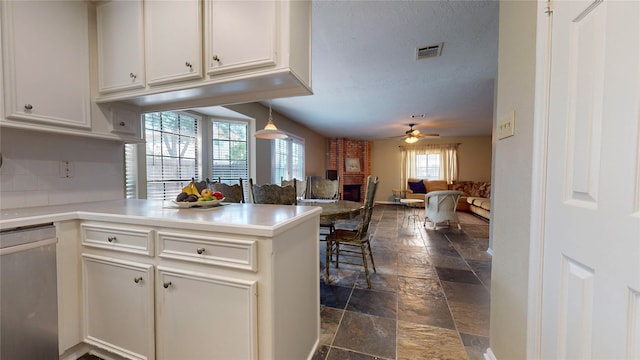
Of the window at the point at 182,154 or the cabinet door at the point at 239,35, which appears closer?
the cabinet door at the point at 239,35

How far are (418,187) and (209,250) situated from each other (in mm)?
7543

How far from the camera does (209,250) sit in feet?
3.54

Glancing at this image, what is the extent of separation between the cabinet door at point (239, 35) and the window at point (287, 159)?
12.2 ft

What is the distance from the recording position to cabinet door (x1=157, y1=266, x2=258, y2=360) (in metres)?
1.04

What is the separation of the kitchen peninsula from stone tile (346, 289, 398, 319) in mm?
586

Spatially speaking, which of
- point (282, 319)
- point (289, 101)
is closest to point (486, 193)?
point (289, 101)

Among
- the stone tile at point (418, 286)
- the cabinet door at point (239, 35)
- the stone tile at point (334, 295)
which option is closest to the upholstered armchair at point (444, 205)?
the stone tile at point (418, 286)

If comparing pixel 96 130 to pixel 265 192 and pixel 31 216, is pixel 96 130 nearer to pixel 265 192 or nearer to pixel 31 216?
pixel 31 216

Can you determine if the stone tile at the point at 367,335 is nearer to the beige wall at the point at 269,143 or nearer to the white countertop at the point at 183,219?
the white countertop at the point at 183,219

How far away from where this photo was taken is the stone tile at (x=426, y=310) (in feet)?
5.92

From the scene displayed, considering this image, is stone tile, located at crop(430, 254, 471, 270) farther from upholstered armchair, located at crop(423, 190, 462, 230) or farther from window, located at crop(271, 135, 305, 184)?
window, located at crop(271, 135, 305, 184)

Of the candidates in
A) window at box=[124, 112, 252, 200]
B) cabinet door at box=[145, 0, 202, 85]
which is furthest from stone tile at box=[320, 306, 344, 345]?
window at box=[124, 112, 252, 200]

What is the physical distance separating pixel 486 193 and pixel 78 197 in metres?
8.38

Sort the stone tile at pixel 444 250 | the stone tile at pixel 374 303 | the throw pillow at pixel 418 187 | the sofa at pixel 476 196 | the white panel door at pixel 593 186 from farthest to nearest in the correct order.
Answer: the throw pillow at pixel 418 187 < the sofa at pixel 476 196 < the stone tile at pixel 444 250 < the stone tile at pixel 374 303 < the white panel door at pixel 593 186
